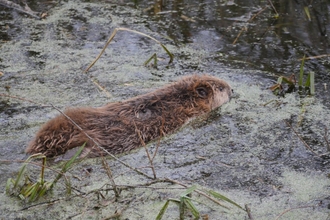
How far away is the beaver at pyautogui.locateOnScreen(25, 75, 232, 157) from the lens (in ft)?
13.8

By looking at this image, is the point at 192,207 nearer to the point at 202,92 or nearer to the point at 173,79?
the point at 202,92

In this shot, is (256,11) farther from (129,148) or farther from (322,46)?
(129,148)

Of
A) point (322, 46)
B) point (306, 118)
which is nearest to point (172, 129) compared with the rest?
point (306, 118)

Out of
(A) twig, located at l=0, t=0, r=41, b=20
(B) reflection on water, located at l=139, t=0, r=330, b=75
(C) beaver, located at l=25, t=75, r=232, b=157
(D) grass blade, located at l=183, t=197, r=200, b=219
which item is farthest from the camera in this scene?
(A) twig, located at l=0, t=0, r=41, b=20

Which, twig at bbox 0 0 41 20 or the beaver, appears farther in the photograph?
twig at bbox 0 0 41 20

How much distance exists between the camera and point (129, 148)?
4395 mm

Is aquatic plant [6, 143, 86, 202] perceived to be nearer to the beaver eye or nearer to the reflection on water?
the beaver eye

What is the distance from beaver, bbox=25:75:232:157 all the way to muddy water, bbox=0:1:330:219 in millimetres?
134

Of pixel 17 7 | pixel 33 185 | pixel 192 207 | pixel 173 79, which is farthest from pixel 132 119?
pixel 17 7

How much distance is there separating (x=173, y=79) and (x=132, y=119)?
1415 mm

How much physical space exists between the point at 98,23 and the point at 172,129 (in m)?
3.14

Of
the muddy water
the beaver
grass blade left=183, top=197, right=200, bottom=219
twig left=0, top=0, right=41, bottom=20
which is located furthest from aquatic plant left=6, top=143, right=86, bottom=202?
twig left=0, top=0, right=41, bottom=20

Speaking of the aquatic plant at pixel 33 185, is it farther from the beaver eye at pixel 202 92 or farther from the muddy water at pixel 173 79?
the beaver eye at pixel 202 92

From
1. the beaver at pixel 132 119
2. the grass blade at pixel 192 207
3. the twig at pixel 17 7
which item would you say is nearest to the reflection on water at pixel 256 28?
the beaver at pixel 132 119
